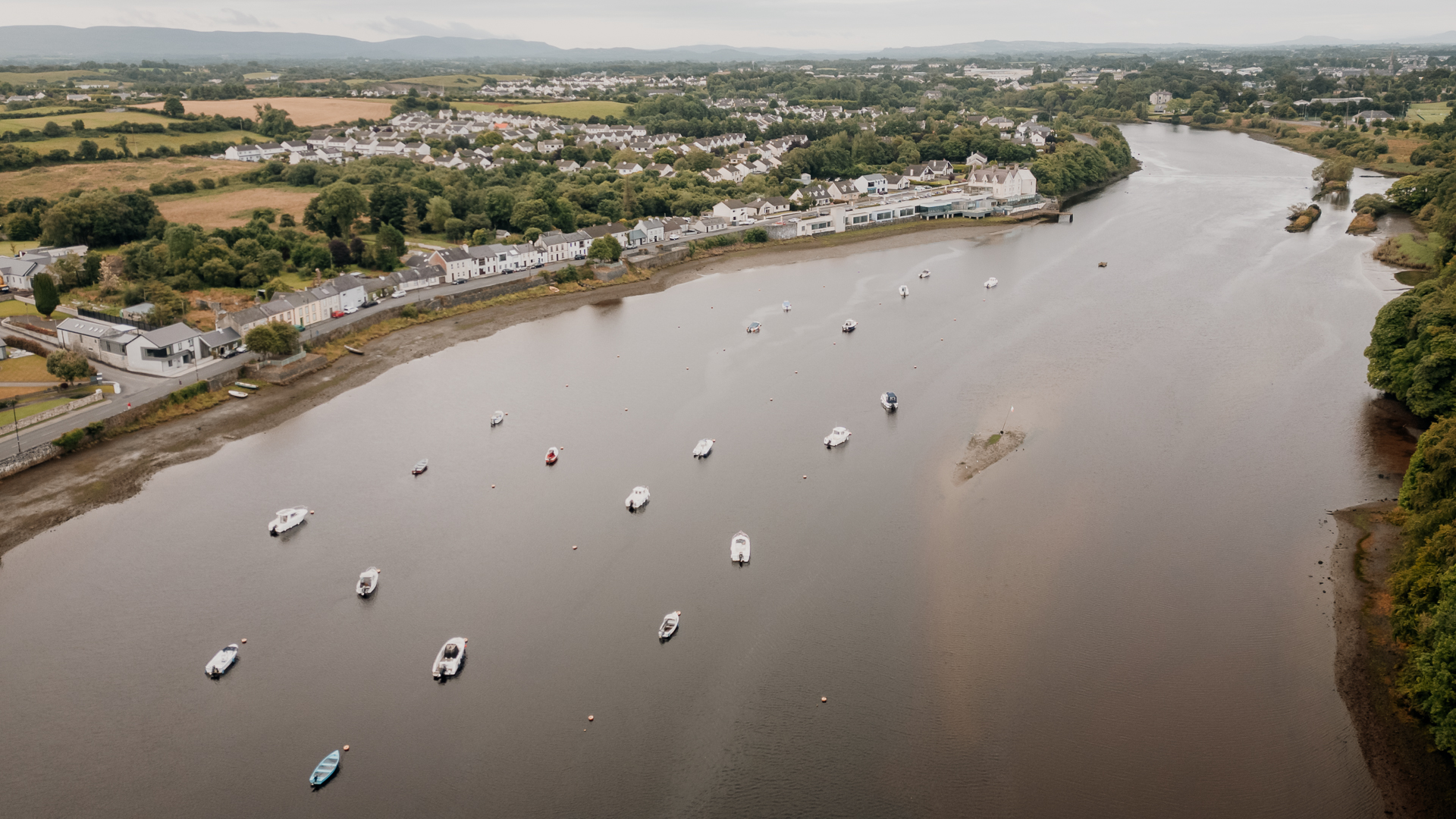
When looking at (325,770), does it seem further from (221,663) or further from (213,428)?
(213,428)

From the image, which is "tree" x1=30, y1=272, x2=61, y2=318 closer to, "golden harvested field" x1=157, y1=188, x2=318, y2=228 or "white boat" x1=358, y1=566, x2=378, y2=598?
"golden harvested field" x1=157, y1=188, x2=318, y2=228

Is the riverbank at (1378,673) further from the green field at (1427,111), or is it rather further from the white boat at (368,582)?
the green field at (1427,111)

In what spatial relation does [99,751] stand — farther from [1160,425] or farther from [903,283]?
[903,283]

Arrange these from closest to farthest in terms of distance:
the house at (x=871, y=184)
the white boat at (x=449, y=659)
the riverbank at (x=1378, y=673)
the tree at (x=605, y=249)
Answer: the riverbank at (x=1378, y=673)
the white boat at (x=449, y=659)
the tree at (x=605, y=249)
the house at (x=871, y=184)

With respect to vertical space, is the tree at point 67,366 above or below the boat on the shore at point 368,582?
above

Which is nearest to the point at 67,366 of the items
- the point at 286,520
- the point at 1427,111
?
the point at 286,520

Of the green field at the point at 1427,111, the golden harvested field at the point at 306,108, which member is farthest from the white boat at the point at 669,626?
the green field at the point at 1427,111
